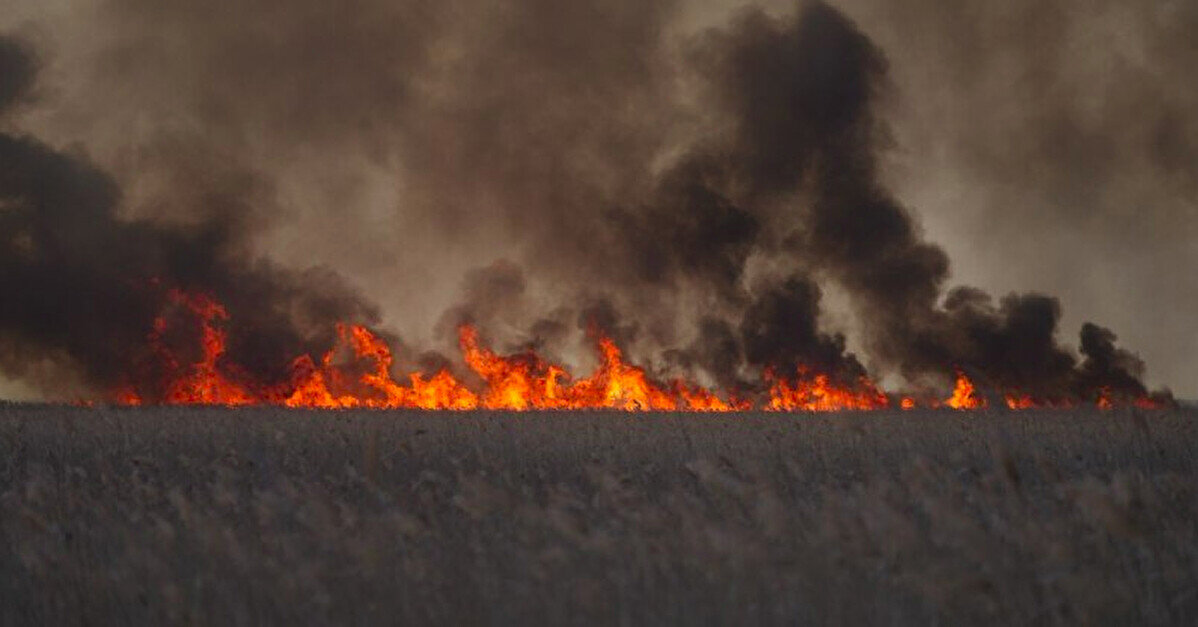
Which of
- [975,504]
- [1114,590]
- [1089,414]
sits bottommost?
[1114,590]

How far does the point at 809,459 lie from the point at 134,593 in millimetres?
13086

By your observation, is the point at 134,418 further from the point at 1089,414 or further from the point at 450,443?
the point at 1089,414

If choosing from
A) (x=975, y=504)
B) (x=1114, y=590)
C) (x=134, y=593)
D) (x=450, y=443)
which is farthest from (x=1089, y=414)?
(x=134, y=593)

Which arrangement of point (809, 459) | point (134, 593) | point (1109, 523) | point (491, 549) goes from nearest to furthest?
point (1109, 523)
point (134, 593)
point (491, 549)
point (809, 459)

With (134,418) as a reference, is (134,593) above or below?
below

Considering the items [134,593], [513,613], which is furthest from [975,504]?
[134,593]

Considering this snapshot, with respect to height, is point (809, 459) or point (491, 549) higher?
point (809, 459)

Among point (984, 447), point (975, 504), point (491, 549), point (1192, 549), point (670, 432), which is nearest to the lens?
point (1192, 549)

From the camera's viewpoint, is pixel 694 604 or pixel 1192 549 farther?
pixel 1192 549

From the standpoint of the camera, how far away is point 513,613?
750cm

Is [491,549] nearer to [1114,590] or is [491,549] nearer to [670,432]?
[1114,590]

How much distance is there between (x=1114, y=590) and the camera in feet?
23.4

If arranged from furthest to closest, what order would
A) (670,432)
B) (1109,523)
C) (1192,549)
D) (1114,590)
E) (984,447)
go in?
(670,432), (984,447), (1192,549), (1114,590), (1109,523)

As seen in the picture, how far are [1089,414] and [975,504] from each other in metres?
16.2
